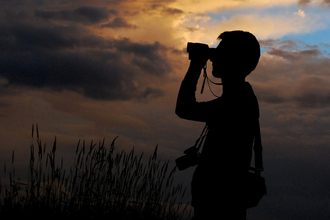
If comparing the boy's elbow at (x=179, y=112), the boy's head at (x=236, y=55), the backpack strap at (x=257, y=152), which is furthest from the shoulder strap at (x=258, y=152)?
the boy's elbow at (x=179, y=112)

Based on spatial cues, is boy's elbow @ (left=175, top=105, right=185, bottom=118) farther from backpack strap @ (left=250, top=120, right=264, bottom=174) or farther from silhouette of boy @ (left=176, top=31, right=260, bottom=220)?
backpack strap @ (left=250, top=120, right=264, bottom=174)

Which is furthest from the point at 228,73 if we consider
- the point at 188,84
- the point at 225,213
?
the point at 225,213

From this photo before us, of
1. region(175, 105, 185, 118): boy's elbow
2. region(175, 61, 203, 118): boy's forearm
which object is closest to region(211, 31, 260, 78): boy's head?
region(175, 61, 203, 118): boy's forearm

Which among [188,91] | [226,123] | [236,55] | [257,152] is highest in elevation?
[236,55]

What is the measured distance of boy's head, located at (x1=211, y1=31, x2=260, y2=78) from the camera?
2.28 m

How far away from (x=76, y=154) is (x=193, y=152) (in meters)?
2.61

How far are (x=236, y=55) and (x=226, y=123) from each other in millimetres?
576

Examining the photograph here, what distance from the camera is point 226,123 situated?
208 centimetres

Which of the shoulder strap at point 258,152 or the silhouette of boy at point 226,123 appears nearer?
the silhouette of boy at point 226,123

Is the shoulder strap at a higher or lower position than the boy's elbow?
lower

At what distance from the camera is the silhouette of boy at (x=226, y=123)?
2014 mm

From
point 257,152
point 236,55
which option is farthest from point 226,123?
point 236,55

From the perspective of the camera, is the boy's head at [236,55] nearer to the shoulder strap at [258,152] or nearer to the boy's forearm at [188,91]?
the boy's forearm at [188,91]

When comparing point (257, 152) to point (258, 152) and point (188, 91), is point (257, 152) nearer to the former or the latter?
point (258, 152)
